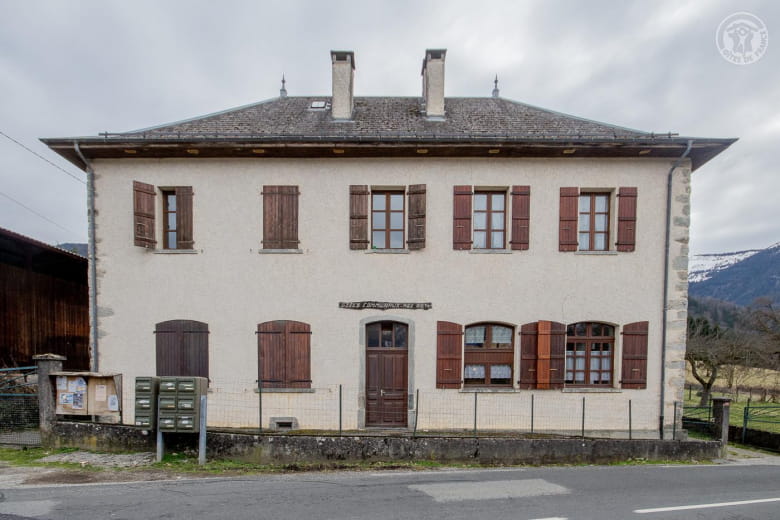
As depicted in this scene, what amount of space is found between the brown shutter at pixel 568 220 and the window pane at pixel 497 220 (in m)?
1.27

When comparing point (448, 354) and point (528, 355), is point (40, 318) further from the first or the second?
point (528, 355)

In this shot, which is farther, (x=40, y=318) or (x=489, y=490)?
(x=40, y=318)

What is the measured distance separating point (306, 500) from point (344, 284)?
4.45 m

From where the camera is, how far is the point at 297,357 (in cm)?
866

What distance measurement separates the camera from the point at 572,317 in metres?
8.72

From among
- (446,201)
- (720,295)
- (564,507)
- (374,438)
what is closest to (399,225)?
(446,201)

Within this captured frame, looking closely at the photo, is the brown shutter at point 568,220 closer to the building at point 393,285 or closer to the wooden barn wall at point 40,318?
the building at point 393,285

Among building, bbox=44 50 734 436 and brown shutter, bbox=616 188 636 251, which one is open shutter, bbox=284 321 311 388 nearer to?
building, bbox=44 50 734 436

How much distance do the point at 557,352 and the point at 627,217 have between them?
3.40 metres

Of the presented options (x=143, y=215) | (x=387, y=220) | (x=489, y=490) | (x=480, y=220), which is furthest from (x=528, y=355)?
(x=143, y=215)

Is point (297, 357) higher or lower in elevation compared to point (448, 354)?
lower

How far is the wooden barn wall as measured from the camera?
402 inches

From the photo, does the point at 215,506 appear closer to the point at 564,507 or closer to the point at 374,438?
the point at 374,438

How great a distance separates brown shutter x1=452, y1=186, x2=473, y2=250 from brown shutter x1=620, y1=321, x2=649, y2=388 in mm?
4089
